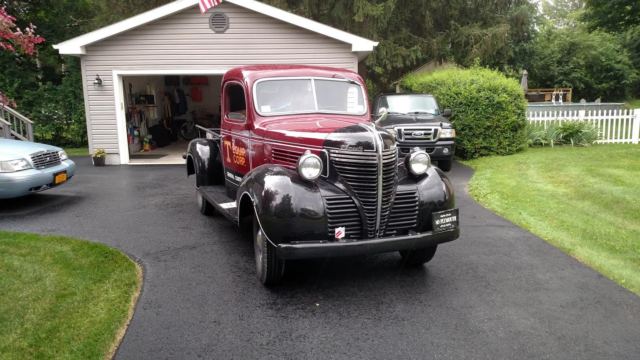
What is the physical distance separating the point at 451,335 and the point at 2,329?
135 inches

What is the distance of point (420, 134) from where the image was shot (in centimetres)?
1053

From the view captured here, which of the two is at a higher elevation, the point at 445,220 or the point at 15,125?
the point at 15,125

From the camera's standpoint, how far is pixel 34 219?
7.25 meters

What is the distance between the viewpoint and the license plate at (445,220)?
4438 millimetres

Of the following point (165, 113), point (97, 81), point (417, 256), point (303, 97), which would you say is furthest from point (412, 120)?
point (165, 113)

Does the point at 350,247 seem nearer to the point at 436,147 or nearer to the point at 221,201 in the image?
the point at 221,201

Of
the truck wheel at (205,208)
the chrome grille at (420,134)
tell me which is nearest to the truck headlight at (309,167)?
the truck wheel at (205,208)

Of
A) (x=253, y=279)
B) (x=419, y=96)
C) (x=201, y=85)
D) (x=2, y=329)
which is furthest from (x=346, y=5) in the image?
(x=2, y=329)

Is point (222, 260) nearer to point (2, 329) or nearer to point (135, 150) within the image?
point (2, 329)

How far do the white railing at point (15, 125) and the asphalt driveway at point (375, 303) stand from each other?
7.25 meters

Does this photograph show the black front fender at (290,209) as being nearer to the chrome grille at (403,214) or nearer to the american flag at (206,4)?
the chrome grille at (403,214)

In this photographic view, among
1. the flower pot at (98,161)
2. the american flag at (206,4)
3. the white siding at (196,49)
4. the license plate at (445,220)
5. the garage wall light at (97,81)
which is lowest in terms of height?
the flower pot at (98,161)

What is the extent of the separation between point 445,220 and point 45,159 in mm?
6611

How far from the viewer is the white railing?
1272 cm
